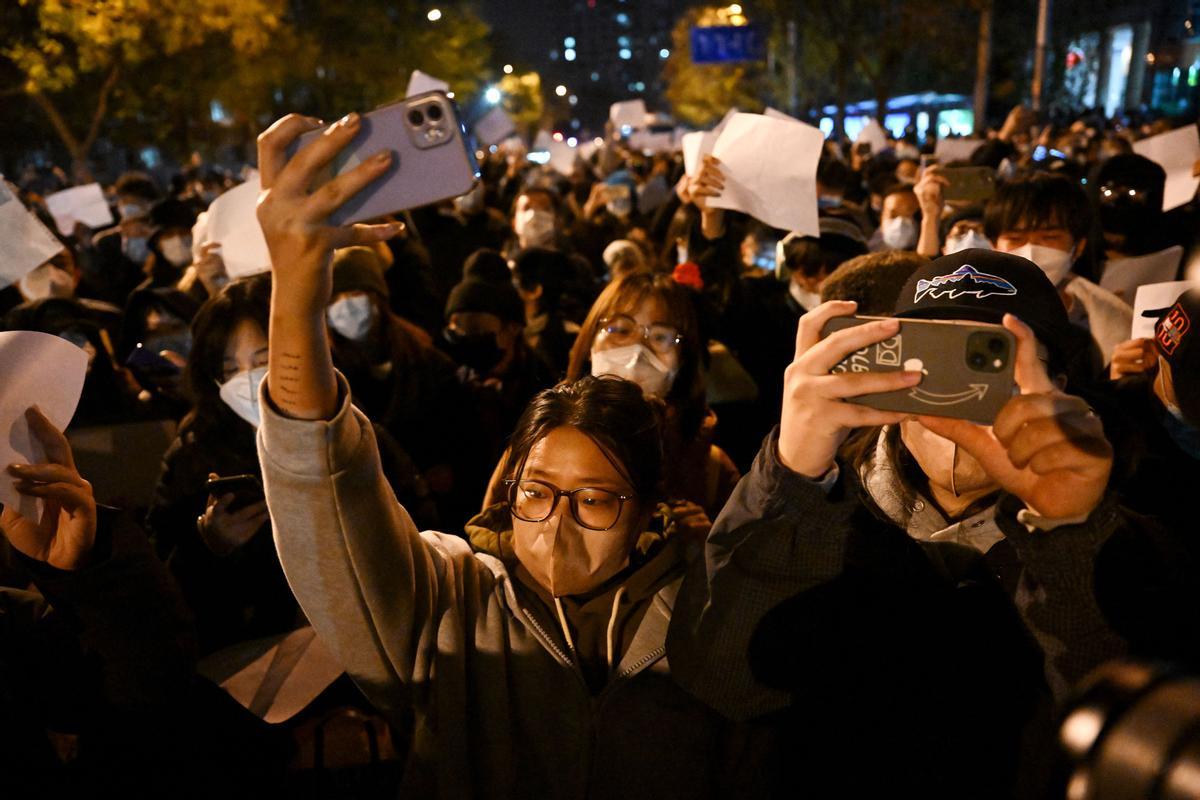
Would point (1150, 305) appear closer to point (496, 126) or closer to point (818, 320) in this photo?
point (818, 320)

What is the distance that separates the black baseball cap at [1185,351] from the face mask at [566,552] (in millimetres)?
1419

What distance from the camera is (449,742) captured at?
72.8 inches

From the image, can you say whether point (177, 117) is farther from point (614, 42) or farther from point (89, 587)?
point (614, 42)

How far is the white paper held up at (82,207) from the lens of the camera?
369 inches

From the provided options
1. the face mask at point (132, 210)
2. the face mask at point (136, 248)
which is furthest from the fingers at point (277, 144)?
the face mask at point (132, 210)

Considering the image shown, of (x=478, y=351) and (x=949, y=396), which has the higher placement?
(x=949, y=396)

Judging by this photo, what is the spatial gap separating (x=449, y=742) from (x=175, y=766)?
858 mm

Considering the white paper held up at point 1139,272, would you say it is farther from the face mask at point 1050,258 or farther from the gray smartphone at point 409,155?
the gray smartphone at point 409,155

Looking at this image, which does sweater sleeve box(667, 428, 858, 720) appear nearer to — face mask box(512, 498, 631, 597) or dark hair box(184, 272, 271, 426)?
face mask box(512, 498, 631, 597)

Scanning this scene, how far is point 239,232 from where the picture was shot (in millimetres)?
4531

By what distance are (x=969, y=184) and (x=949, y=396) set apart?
4.35 m

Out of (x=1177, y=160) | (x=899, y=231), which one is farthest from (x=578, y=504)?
(x=1177, y=160)

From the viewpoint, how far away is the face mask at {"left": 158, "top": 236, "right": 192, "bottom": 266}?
7.17 meters

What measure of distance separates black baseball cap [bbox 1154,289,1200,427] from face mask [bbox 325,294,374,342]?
3.25m
